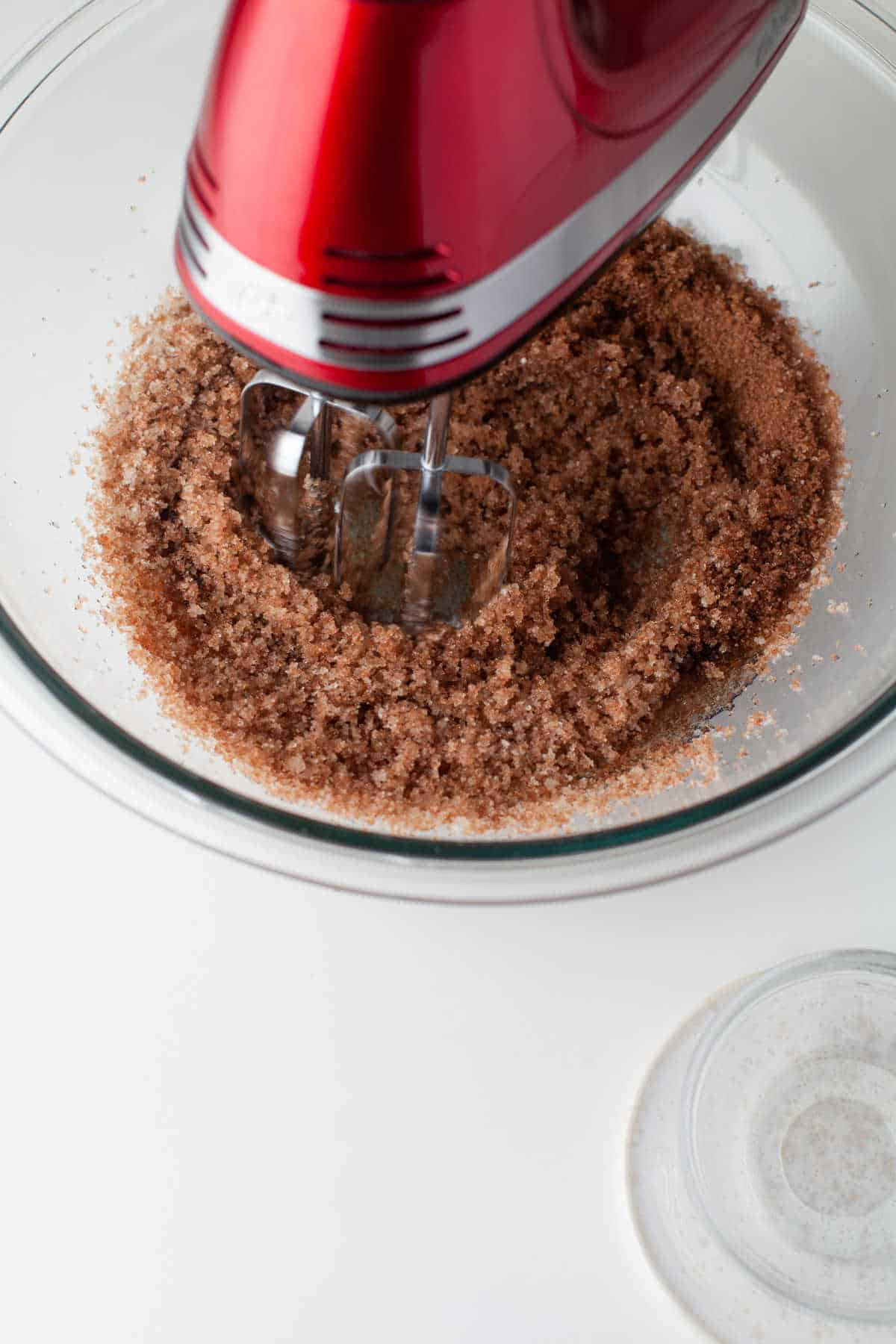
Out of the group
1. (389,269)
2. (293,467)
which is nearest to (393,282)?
(389,269)

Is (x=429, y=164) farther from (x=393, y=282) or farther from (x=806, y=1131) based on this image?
(x=806, y=1131)

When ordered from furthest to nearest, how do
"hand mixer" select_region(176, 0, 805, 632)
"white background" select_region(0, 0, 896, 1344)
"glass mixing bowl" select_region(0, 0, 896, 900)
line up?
1. "white background" select_region(0, 0, 896, 1344)
2. "glass mixing bowl" select_region(0, 0, 896, 900)
3. "hand mixer" select_region(176, 0, 805, 632)

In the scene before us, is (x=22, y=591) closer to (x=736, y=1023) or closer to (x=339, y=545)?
(x=339, y=545)

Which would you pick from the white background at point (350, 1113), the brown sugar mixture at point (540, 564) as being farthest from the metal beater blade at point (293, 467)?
the white background at point (350, 1113)

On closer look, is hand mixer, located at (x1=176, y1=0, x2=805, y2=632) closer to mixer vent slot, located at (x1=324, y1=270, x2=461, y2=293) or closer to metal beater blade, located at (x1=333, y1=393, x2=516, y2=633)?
mixer vent slot, located at (x1=324, y1=270, x2=461, y2=293)

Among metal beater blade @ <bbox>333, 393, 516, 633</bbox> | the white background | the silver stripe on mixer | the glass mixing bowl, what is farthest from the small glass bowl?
the silver stripe on mixer

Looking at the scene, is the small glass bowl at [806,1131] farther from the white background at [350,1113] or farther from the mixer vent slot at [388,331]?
the mixer vent slot at [388,331]
